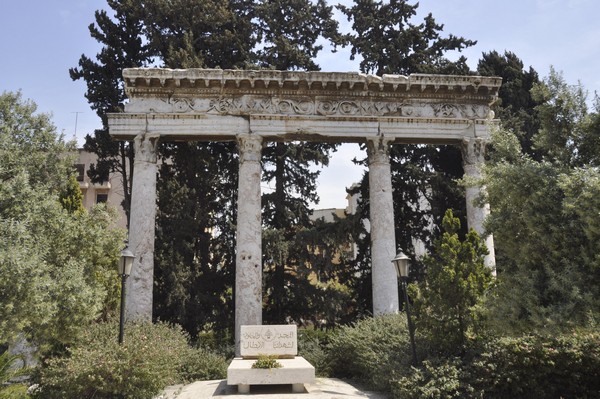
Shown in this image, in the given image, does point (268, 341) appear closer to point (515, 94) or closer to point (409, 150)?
point (409, 150)

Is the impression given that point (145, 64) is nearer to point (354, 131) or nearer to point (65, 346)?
point (354, 131)

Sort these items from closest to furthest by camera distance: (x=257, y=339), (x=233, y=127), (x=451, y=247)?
(x=451, y=247) → (x=257, y=339) → (x=233, y=127)

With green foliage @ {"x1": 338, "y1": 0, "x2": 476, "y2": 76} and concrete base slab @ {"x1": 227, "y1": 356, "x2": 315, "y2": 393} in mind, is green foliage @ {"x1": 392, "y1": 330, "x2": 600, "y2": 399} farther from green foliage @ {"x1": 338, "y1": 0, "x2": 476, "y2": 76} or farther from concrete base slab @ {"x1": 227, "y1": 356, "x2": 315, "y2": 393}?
green foliage @ {"x1": 338, "y1": 0, "x2": 476, "y2": 76}

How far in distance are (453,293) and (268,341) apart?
16.6 ft

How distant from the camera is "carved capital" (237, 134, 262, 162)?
670 inches

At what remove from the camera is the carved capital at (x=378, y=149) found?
17.5 meters

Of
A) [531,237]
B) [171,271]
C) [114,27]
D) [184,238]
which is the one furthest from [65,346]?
[114,27]

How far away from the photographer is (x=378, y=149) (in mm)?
17547

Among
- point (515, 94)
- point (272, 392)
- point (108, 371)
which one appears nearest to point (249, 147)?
point (272, 392)

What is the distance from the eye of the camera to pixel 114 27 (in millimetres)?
23359

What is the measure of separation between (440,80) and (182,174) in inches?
444

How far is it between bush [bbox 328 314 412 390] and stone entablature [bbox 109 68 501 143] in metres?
6.63

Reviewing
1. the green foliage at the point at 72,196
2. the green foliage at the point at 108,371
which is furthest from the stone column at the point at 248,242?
the green foliage at the point at 72,196

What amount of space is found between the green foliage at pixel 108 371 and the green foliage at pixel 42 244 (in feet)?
2.06
